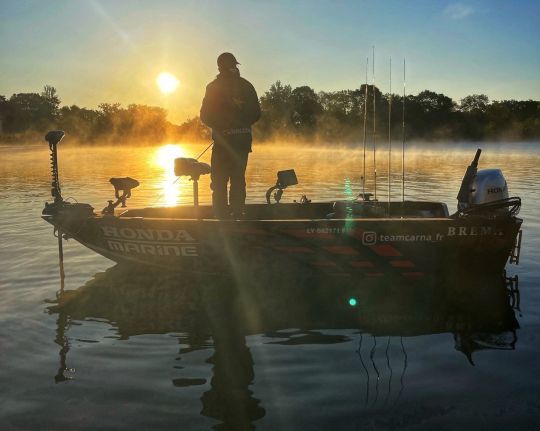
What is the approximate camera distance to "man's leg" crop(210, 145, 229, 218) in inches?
271

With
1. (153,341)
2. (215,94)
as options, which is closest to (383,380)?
(153,341)

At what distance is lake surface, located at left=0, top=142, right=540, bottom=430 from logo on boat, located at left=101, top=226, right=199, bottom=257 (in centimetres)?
45

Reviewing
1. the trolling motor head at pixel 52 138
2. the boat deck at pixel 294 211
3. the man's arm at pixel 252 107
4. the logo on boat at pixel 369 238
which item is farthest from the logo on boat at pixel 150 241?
the logo on boat at pixel 369 238

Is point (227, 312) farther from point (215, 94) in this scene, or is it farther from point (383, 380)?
point (215, 94)

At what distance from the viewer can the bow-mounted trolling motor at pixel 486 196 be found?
633 centimetres

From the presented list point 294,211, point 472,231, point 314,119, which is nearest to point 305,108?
point 314,119

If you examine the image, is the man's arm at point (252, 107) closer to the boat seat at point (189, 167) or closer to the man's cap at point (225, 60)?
the man's cap at point (225, 60)

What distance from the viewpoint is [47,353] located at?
15.5 ft

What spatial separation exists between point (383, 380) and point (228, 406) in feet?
3.97

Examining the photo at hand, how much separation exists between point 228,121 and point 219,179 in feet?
2.47

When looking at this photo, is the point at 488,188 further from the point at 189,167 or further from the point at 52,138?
the point at 52,138

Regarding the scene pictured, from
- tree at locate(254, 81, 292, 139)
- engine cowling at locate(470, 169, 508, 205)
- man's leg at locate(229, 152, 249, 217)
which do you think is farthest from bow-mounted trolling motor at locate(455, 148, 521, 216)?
tree at locate(254, 81, 292, 139)

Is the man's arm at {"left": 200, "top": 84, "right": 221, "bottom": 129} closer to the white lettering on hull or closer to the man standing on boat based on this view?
the man standing on boat

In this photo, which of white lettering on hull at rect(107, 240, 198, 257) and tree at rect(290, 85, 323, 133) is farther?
tree at rect(290, 85, 323, 133)
